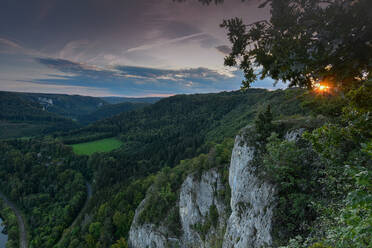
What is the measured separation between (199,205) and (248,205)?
16.0 metres

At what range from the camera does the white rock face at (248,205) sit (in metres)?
11.3

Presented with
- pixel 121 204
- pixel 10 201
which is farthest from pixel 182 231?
pixel 10 201

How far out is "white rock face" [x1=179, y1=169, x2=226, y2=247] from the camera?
79.9ft

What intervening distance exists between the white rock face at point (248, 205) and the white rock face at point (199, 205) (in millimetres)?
8272

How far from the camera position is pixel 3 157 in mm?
117250

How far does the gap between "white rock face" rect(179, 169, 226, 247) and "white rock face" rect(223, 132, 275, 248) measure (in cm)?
827

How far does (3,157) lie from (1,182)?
111 feet

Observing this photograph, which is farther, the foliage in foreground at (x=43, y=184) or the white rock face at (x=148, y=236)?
the foliage in foreground at (x=43, y=184)

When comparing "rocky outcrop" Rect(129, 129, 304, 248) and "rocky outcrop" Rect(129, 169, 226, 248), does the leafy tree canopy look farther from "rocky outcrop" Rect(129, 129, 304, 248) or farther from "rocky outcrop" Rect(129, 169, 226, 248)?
"rocky outcrop" Rect(129, 169, 226, 248)

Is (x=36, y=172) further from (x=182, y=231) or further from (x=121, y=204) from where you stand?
(x=182, y=231)

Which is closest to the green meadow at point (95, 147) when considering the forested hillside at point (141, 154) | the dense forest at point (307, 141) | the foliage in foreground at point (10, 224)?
the forested hillside at point (141, 154)

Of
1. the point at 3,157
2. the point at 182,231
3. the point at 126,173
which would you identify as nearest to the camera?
the point at 182,231

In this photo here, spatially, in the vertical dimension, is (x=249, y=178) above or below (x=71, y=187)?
above

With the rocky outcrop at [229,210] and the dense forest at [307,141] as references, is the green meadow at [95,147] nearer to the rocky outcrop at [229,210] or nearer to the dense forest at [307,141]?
the dense forest at [307,141]
